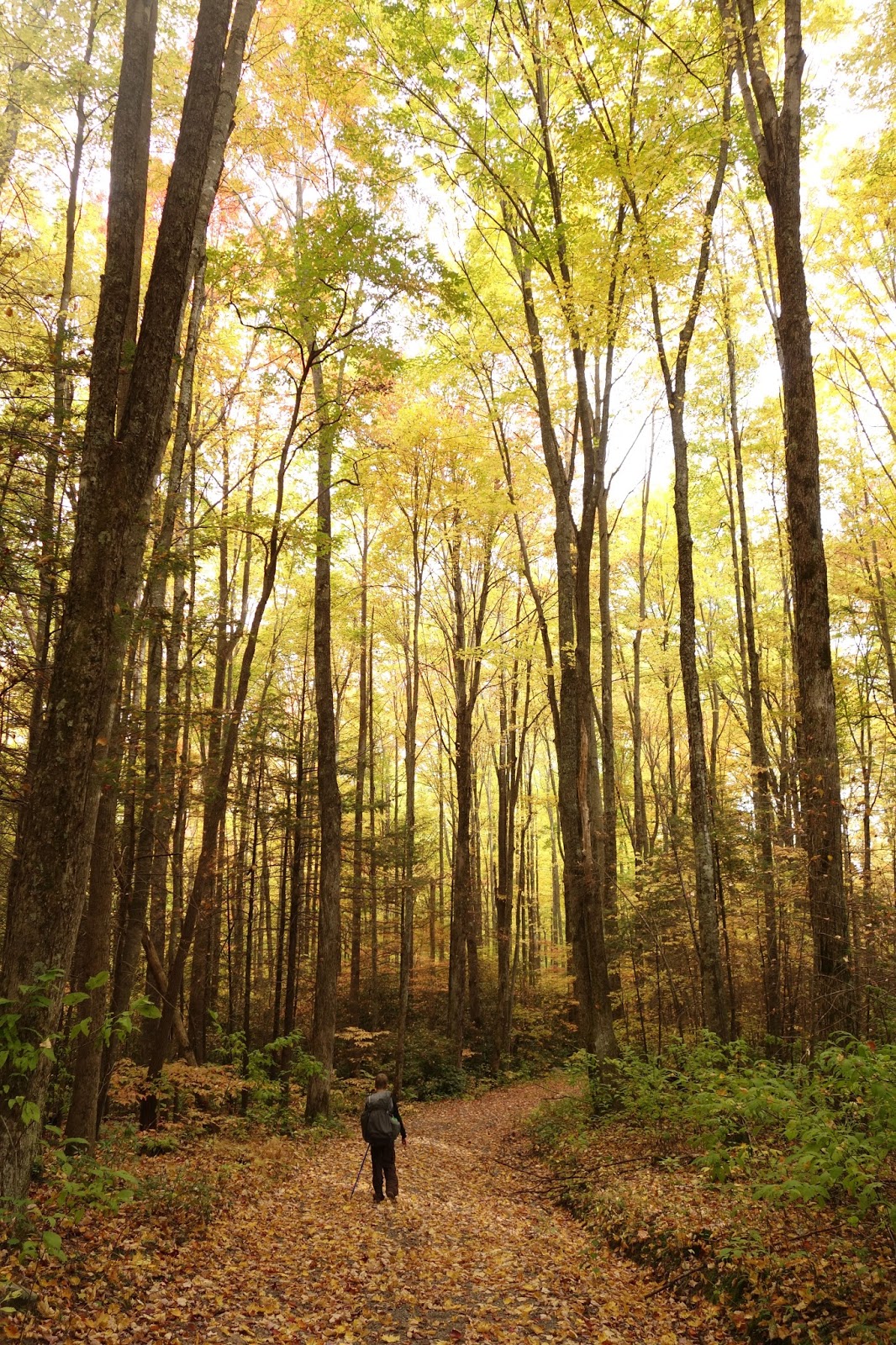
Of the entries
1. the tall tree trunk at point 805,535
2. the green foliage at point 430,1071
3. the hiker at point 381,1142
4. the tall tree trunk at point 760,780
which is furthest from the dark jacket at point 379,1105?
the green foliage at point 430,1071

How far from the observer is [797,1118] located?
16.8 feet

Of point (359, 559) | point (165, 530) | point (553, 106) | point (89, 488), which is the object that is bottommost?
point (89, 488)

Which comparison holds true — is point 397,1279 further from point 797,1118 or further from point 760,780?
point 760,780

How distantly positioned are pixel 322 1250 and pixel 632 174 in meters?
11.5

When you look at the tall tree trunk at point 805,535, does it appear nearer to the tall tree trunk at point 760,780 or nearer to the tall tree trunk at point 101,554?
the tall tree trunk at point 760,780

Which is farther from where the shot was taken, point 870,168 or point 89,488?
point 870,168

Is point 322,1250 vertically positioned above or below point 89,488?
below

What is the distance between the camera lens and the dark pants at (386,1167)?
25.0 ft

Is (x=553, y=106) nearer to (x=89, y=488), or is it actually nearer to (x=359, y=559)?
(x=359, y=559)

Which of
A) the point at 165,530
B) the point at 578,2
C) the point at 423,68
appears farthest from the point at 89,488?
the point at 578,2

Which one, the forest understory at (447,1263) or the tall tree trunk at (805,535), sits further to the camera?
the tall tree trunk at (805,535)

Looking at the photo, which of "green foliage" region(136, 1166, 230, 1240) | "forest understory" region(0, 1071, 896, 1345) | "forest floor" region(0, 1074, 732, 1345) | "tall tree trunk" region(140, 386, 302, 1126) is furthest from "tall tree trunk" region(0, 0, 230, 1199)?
"tall tree trunk" region(140, 386, 302, 1126)

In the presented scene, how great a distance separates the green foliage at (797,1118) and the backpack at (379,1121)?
3.12 meters

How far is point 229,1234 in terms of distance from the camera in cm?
604
